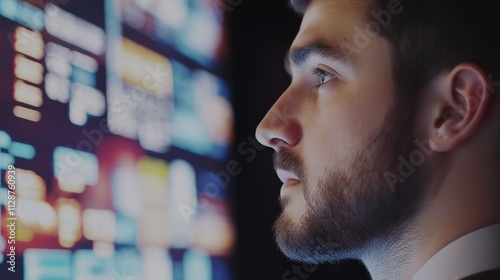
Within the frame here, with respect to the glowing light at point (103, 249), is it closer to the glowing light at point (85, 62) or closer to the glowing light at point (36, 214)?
the glowing light at point (36, 214)

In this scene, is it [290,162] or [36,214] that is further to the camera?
[36,214]

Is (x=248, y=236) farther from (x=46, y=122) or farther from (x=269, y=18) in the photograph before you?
(x=46, y=122)

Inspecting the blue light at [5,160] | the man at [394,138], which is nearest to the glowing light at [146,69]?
the blue light at [5,160]

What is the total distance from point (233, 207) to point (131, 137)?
22.0 inches

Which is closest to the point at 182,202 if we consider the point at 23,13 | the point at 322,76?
the point at 23,13

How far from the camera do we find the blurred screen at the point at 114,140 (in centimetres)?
135

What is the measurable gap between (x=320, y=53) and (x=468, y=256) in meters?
0.40

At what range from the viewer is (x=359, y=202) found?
1.09 m

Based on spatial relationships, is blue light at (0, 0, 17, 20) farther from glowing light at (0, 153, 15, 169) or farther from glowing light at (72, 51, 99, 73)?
glowing light at (0, 153, 15, 169)

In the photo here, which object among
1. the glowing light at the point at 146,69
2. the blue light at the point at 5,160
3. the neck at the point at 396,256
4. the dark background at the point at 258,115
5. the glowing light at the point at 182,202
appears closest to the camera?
the neck at the point at 396,256

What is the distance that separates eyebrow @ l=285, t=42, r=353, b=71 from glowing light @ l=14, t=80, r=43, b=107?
1.86ft

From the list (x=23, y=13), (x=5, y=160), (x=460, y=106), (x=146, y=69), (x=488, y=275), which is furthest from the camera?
(x=146, y=69)

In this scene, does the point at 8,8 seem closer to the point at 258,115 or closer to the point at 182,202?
the point at 182,202

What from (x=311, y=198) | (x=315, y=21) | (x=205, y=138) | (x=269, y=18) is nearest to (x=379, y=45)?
(x=315, y=21)
